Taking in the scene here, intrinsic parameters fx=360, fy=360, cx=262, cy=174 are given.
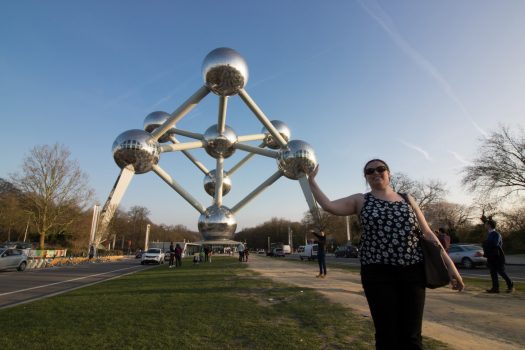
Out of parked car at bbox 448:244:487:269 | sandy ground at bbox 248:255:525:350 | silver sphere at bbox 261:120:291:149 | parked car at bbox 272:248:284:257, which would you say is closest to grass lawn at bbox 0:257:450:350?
sandy ground at bbox 248:255:525:350

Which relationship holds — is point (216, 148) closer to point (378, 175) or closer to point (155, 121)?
point (155, 121)

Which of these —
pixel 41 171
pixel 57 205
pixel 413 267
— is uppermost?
pixel 41 171

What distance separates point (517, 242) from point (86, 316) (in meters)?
42.3

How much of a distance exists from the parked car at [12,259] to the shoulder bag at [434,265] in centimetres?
2149

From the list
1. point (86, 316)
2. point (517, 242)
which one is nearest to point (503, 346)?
point (86, 316)

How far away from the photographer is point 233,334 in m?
4.50

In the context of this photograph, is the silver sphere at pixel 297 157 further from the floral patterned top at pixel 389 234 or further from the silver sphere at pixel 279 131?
the floral patterned top at pixel 389 234

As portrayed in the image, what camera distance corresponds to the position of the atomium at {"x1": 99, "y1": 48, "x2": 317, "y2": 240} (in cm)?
2156

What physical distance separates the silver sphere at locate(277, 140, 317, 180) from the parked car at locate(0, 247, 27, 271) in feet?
56.5

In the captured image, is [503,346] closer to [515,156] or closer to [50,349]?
[50,349]

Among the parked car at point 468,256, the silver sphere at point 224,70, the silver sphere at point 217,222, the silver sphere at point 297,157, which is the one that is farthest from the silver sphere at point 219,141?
the parked car at point 468,256

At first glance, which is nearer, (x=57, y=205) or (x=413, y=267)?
(x=413, y=267)

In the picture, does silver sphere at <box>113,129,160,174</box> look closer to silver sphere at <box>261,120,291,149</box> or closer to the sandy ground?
silver sphere at <box>261,120,291,149</box>

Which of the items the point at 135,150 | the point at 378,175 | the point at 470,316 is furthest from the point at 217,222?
the point at 378,175
